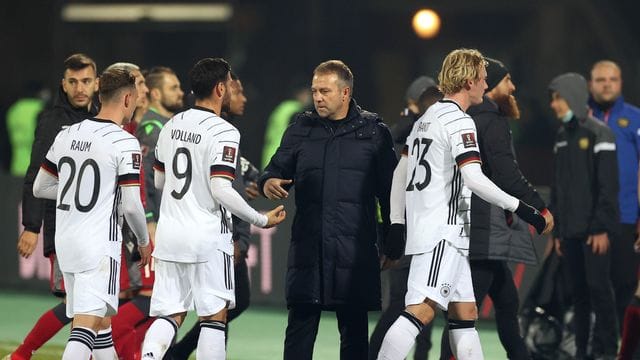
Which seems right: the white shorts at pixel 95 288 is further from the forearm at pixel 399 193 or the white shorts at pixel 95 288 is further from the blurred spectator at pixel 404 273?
the blurred spectator at pixel 404 273

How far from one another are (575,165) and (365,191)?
2.81 m

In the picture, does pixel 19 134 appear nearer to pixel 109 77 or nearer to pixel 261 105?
pixel 261 105

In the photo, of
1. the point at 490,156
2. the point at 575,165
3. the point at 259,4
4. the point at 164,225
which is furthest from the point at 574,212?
the point at 259,4

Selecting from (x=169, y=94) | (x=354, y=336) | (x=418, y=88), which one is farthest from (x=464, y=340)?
(x=169, y=94)

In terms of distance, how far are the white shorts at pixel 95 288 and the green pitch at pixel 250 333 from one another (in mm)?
2661

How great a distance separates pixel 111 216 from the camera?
9.07 m

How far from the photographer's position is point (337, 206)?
9.20 meters

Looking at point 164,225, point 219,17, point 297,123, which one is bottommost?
point 164,225

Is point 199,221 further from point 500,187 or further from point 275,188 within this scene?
point 500,187

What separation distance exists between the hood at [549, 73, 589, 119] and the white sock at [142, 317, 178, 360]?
376cm

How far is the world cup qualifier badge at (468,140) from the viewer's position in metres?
8.94

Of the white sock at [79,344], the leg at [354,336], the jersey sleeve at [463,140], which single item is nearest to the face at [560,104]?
the jersey sleeve at [463,140]

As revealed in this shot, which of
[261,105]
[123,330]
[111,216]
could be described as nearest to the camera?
[111,216]

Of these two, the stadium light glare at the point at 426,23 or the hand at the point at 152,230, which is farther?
the stadium light glare at the point at 426,23
